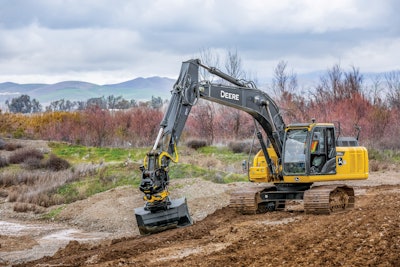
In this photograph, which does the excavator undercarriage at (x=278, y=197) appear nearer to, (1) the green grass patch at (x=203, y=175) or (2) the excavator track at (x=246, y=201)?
(2) the excavator track at (x=246, y=201)

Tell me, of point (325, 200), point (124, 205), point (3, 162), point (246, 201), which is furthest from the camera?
point (3, 162)

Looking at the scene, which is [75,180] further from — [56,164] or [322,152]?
[322,152]

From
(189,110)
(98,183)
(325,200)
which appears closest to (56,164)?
(98,183)

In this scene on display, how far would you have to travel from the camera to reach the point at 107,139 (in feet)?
174

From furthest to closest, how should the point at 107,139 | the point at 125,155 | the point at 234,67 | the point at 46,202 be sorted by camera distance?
the point at 234,67 < the point at 107,139 < the point at 125,155 < the point at 46,202

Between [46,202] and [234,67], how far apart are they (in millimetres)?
35621

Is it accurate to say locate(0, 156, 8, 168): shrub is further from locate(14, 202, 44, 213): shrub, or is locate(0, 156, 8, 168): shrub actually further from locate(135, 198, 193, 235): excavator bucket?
locate(135, 198, 193, 235): excavator bucket

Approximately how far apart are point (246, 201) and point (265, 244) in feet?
16.8

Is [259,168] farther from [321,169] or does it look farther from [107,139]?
[107,139]

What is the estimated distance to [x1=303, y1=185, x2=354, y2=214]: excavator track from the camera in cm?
1708

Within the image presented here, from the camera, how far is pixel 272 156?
19062 mm

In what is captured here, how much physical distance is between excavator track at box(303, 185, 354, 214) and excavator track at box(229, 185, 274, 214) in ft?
5.10

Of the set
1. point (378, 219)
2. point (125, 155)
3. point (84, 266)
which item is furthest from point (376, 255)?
point (125, 155)

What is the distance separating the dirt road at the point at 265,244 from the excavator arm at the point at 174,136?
377 mm
